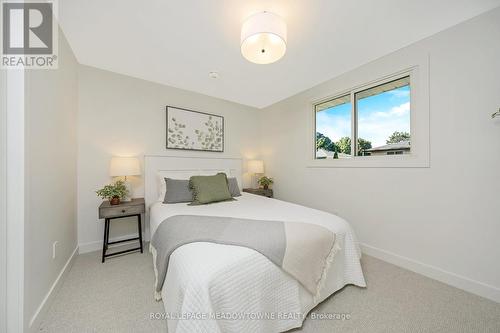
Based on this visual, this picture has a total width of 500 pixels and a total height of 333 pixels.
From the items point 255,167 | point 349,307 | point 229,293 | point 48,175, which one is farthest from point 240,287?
point 255,167

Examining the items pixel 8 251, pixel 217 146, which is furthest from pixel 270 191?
pixel 8 251

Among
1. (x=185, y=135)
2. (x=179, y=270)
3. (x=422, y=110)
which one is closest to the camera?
(x=179, y=270)

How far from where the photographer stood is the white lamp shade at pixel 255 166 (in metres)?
3.69

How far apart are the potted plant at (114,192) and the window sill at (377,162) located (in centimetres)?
267

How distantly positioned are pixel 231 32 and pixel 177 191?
1870 mm

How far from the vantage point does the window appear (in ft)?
7.15

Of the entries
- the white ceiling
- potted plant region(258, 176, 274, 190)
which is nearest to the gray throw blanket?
the white ceiling

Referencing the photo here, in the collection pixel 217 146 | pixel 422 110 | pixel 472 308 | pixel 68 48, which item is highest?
pixel 68 48

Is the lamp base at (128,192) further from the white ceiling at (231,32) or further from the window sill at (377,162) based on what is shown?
the window sill at (377,162)

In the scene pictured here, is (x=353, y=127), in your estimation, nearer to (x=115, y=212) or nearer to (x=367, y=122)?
(x=367, y=122)

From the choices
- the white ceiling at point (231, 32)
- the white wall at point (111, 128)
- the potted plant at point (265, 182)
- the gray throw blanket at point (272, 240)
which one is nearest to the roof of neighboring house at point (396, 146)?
the white ceiling at point (231, 32)

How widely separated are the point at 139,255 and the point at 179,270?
1668mm

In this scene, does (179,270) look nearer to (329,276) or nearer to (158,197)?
(329,276)

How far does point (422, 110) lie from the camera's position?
1.93m
